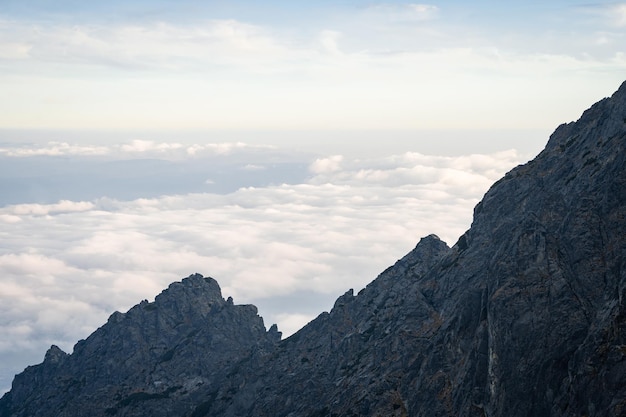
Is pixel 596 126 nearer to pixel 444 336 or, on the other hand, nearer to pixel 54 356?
pixel 444 336

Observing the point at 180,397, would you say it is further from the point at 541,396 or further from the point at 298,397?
the point at 541,396

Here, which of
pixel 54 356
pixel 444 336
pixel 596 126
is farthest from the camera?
pixel 54 356

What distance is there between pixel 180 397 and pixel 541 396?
319ft

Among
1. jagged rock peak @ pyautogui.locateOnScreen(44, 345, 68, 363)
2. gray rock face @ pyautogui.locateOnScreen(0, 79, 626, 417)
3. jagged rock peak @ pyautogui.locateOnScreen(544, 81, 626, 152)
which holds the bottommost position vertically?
gray rock face @ pyautogui.locateOnScreen(0, 79, 626, 417)

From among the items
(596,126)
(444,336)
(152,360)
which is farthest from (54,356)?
(596,126)

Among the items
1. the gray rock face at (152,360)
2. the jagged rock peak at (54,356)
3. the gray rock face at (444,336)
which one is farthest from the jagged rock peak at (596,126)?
the jagged rock peak at (54,356)

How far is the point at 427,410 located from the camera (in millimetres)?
78250

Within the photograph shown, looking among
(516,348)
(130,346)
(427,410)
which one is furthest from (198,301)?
(516,348)

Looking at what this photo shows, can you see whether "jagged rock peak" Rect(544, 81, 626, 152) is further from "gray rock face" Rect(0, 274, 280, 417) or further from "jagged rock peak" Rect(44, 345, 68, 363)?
"jagged rock peak" Rect(44, 345, 68, 363)

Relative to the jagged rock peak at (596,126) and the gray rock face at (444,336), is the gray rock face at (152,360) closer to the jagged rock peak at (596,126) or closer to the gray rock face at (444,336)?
the gray rock face at (444,336)

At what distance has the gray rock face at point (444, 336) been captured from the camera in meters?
58.9

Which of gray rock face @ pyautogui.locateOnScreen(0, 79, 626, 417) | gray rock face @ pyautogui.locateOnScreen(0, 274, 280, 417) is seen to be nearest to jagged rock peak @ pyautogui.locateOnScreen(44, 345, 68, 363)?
gray rock face @ pyautogui.locateOnScreen(0, 274, 280, 417)

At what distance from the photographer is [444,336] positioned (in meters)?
84.0

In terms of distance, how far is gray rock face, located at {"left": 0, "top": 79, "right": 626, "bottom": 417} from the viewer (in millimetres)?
58875
